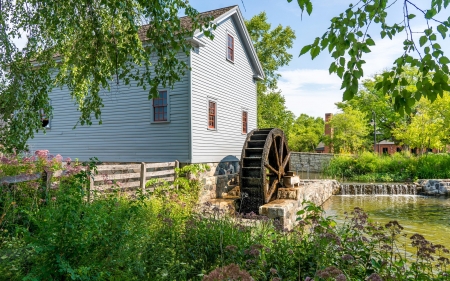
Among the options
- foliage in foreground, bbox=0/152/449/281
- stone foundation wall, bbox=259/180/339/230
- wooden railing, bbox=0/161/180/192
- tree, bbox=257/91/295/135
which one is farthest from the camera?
tree, bbox=257/91/295/135

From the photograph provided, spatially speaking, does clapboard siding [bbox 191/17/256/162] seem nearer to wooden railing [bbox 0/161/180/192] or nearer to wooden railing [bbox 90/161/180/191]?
wooden railing [bbox 90/161/180/191]

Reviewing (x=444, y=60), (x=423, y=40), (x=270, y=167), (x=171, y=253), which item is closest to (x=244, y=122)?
(x=270, y=167)

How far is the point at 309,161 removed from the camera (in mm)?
29281

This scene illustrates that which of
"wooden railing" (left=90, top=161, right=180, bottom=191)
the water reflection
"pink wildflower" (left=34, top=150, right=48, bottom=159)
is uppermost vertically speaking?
"pink wildflower" (left=34, top=150, right=48, bottom=159)

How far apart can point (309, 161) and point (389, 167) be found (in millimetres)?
8180

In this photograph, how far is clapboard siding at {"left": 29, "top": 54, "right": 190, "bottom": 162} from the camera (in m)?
11.2

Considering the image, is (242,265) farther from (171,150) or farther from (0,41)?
(171,150)

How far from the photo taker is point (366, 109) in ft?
123

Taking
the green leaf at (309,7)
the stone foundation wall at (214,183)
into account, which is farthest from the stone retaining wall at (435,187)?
the green leaf at (309,7)

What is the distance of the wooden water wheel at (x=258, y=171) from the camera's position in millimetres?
10016

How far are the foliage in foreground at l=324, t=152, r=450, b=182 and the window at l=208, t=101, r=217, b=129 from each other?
13.3 m

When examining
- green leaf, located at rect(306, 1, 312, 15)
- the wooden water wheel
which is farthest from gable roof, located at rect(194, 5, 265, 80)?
green leaf, located at rect(306, 1, 312, 15)

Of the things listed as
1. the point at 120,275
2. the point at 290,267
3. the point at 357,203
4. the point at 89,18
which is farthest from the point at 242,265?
the point at 357,203

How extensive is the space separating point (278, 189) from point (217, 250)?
310 inches
